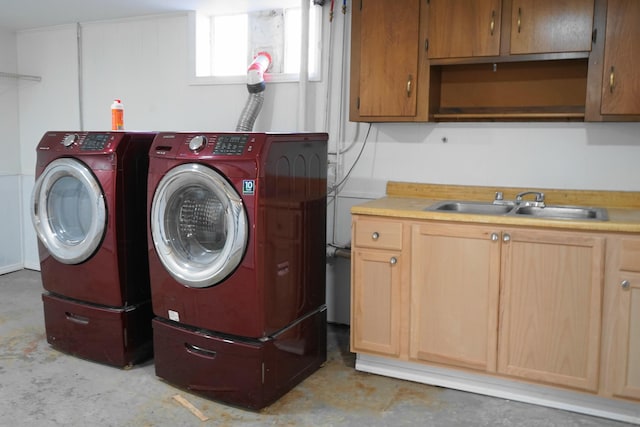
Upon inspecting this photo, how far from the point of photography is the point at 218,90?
12.9 feet

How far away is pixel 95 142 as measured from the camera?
9.57ft

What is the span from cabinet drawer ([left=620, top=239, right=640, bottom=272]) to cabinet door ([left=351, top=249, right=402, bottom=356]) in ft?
3.14

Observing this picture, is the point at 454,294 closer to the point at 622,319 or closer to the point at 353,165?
the point at 622,319

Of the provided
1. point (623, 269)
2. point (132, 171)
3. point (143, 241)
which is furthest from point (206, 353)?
point (623, 269)

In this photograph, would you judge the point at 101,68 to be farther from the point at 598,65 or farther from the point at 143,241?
the point at 598,65

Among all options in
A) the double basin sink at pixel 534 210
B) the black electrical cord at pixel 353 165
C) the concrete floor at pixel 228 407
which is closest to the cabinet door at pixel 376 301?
the concrete floor at pixel 228 407

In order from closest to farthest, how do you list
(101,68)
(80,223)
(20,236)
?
(80,223) → (101,68) → (20,236)

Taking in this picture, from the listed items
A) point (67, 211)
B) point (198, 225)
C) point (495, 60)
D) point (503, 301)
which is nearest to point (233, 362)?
point (198, 225)

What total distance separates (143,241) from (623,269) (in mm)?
2306

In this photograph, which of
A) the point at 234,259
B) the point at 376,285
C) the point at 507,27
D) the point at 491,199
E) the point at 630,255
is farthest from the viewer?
the point at 491,199

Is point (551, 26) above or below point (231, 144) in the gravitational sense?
above

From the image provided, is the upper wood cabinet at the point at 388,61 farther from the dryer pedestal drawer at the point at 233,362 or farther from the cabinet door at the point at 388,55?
the dryer pedestal drawer at the point at 233,362

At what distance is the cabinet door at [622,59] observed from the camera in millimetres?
2514

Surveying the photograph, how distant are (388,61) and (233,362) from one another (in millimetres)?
1711
